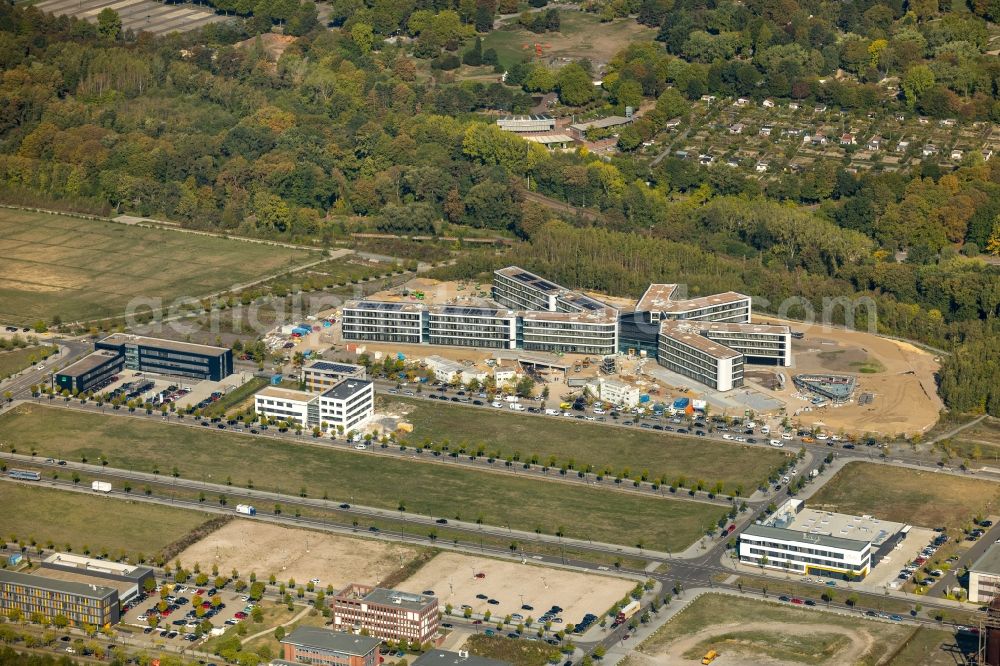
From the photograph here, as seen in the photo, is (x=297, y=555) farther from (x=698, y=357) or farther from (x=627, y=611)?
(x=698, y=357)

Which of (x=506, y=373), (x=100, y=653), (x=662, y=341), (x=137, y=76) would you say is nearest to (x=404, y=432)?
(x=506, y=373)

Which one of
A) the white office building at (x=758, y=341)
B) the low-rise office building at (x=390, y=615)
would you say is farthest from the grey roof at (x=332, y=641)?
the white office building at (x=758, y=341)

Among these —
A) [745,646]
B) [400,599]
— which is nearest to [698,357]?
[745,646]

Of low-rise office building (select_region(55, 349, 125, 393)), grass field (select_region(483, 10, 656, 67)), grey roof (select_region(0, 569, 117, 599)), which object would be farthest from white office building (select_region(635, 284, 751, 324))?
grass field (select_region(483, 10, 656, 67))

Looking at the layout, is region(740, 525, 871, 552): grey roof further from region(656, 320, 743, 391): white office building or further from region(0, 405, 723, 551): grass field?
region(656, 320, 743, 391): white office building

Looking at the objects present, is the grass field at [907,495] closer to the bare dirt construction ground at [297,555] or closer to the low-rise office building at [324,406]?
the bare dirt construction ground at [297,555]

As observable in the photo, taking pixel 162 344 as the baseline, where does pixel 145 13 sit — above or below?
above

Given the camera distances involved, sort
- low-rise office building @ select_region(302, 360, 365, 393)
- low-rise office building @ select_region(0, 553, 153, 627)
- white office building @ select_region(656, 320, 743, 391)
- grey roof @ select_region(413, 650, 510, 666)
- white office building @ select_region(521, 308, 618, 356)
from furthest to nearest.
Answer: white office building @ select_region(521, 308, 618, 356) < white office building @ select_region(656, 320, 743, 391) < low-rise office building @ select_region(302, 360, 365, 393) < low-rise office building @ select_region(0, 553, 153, 627) < grey roof @ select_region(413, 650, 510, 666)
